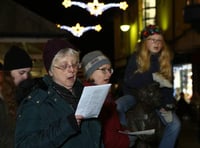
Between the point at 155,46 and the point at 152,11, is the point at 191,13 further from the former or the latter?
the point at 152,11

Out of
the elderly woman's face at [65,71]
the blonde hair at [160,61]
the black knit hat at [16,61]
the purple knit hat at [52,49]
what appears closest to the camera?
the elderly woman's face at [65,71]

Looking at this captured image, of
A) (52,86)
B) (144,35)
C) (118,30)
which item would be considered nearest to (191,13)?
(144,35)

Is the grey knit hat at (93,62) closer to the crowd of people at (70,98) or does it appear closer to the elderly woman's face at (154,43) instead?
the crowd of people at (70,98)

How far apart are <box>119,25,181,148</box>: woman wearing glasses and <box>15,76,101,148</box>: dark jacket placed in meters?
2.18

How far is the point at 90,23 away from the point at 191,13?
44072 mm

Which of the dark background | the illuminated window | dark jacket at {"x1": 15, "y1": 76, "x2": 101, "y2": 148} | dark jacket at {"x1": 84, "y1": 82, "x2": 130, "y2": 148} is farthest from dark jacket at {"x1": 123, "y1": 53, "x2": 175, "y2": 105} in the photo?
the dark background

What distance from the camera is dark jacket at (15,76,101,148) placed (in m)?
3.22

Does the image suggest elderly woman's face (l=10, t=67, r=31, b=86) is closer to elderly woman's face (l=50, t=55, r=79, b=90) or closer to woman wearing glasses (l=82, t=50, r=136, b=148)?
woman wearing glasses (l=82, t=50, r=136, b=148)

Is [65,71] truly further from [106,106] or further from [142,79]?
[142,79]

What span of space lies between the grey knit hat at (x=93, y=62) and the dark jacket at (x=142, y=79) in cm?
96

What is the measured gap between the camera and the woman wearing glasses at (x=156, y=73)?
5.62 m

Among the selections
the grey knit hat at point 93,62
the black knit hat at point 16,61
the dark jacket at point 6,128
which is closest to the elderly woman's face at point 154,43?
the grey knit hat at point 93,62

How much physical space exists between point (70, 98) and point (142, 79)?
224cm

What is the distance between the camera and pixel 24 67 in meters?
5.78
